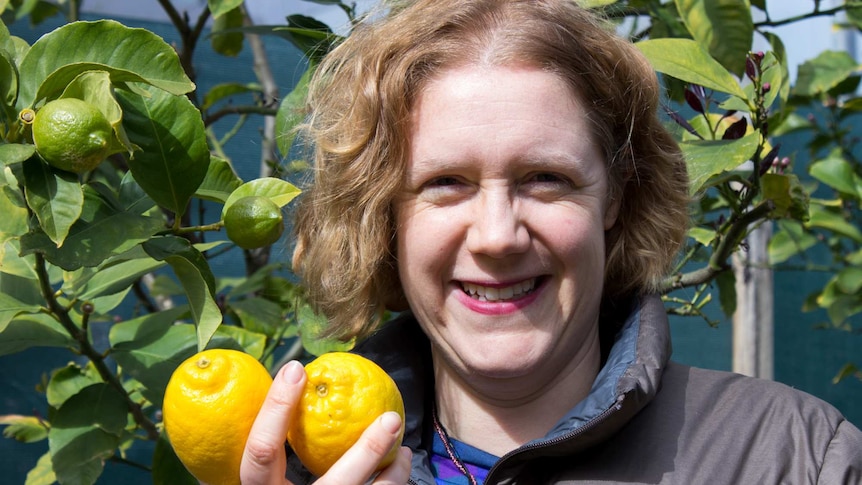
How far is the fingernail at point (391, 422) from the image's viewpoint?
77cm

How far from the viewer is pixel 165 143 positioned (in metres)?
Answer: 0.97

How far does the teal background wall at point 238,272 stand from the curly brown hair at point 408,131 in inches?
11.6

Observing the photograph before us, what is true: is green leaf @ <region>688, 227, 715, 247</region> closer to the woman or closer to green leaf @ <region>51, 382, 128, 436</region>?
the woman

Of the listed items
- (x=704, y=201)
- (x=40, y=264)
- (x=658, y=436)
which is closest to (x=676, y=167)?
(x=658, y=436)

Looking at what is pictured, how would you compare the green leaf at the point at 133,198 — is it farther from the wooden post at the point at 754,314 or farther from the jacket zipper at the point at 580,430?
the wooden post at the point at 754,314

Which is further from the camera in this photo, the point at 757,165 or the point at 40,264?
the point at 757,165

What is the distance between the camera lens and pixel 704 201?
1758 millimetres

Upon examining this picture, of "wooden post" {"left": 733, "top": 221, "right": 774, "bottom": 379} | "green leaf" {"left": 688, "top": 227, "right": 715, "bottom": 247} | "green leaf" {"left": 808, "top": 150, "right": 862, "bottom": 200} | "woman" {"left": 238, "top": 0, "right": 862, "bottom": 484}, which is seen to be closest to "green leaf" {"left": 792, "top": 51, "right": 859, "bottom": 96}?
"green leaf" {"left": 808, "top": 150, "right": 862, "bottom": 200}

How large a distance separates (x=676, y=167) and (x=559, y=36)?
10.9 inches

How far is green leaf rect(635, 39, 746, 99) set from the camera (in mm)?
1222

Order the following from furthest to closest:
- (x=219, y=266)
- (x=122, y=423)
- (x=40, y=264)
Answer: (x=219, y=266) < (x=122, y=423) < (x=40, y=264)

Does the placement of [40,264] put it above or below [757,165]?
above

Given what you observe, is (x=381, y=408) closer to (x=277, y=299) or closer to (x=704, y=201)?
(x=277, y=299)

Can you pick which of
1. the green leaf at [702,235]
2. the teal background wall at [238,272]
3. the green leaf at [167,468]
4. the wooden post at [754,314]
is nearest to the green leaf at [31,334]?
the green leaf at [167,468]
